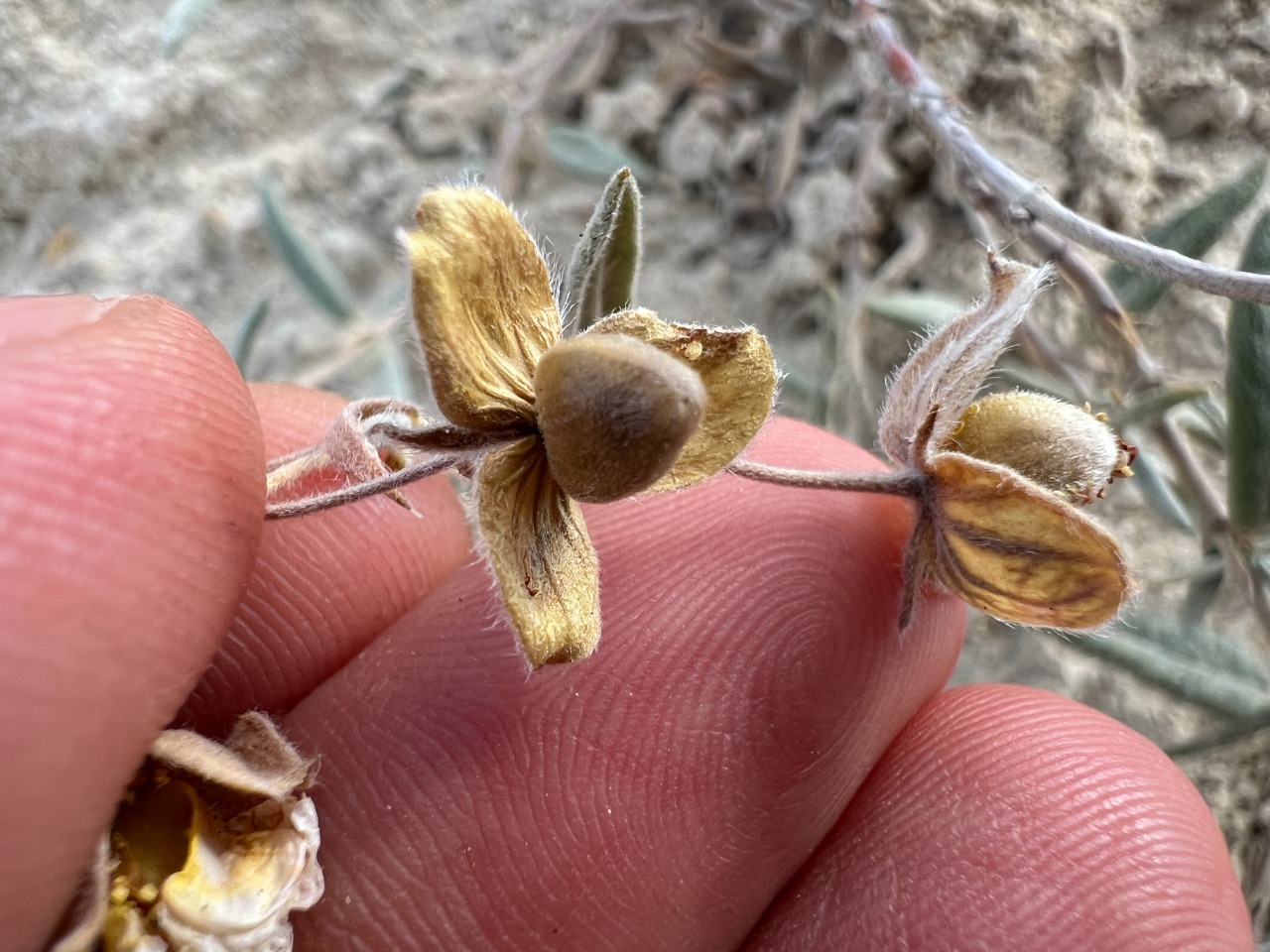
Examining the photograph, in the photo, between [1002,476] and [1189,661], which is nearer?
[1002,476]

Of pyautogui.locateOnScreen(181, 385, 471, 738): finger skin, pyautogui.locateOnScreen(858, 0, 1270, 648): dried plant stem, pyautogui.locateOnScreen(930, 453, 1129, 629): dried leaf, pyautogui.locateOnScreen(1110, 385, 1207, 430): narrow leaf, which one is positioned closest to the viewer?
pyautogui.locateOnScreen(930, 453, 1129, 629): dried leaf

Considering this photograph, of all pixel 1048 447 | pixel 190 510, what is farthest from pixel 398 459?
pixel 1048 447

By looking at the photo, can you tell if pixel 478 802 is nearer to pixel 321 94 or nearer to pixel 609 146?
pixel 609 146

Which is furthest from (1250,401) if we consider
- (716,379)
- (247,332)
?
(247,332)

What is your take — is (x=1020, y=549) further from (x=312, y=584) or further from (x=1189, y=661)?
(x=312, y=584)

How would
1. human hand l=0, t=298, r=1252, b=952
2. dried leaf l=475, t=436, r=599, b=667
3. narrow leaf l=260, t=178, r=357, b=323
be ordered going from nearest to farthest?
dried leaf l=475, t=436, r=599, b=667 → human hand l=0, t=298, r=1252, b=952 → narrow leaf l=260, t=178, r=357, b=323

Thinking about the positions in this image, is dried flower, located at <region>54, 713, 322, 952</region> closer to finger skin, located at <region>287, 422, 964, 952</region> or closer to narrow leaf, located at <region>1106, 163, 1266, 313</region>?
finger skin, located at <region>287, 422, 964, 952</region>

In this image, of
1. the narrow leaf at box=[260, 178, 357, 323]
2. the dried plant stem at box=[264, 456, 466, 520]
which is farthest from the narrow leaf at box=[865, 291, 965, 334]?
the narrow leaf at box=[260, 178, 357, 323]
